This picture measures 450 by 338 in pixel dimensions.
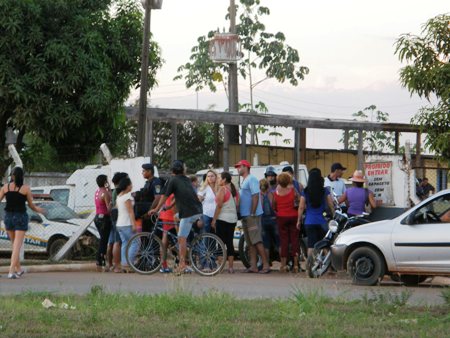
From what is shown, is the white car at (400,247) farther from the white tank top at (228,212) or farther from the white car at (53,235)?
the white car at (53,235)

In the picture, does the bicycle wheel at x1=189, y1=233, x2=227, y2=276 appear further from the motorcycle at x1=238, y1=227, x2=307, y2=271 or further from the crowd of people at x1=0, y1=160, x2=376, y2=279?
the motorcycle at x1=238, y1=227, x2=307, y2=271

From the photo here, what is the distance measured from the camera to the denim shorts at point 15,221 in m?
18.5

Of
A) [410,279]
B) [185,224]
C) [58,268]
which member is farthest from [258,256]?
[410,279]

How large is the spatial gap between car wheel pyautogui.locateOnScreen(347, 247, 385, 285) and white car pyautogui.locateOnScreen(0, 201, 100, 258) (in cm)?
809

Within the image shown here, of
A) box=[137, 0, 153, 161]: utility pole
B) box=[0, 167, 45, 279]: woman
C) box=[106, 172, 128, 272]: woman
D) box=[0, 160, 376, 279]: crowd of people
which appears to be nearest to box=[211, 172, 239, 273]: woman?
box=[0, 160, 376, 279]: crowd of people

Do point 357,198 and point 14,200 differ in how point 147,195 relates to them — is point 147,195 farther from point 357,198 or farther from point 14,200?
point 357,198

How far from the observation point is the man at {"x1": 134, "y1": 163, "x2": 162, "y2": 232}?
20562 millimetres

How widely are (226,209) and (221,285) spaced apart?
12.2ft

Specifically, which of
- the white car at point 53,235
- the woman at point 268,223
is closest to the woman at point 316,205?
the woman at point 268,223

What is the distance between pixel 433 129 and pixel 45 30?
27.5ft

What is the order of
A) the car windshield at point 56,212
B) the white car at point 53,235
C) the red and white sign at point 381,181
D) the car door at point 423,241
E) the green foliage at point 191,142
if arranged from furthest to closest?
the green foliage at point 191,142 → the car windshield at point 56,212 → the white car at point 53,235 → the red and white sign at point 381,181 → the car door at point 423,241

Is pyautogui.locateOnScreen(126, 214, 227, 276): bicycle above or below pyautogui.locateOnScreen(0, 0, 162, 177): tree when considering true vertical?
below

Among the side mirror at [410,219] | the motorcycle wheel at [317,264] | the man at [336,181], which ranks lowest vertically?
the motorcycle wheel at [317,264]

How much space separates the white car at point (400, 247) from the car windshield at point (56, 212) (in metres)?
8.87
